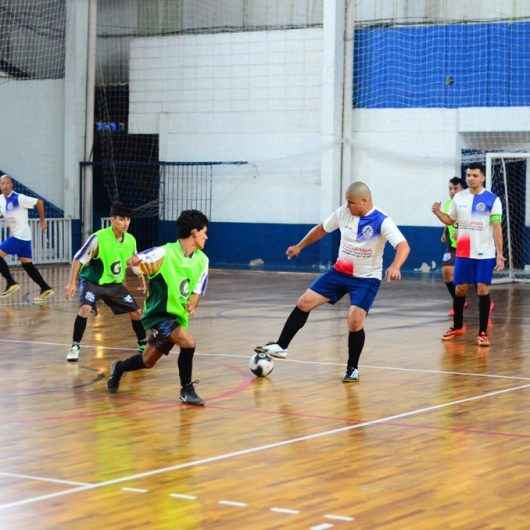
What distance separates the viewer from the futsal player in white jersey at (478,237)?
14.4m

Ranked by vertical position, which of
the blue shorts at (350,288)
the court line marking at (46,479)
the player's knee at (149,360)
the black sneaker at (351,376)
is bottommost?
the black sneaker at (351,376)

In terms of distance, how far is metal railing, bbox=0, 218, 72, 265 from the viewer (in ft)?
93.9

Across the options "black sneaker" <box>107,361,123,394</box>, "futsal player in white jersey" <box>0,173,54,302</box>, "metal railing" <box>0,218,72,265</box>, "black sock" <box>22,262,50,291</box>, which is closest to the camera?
"black sneaker" <box>107,361,123,394</box>

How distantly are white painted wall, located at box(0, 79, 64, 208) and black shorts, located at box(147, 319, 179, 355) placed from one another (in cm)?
2117

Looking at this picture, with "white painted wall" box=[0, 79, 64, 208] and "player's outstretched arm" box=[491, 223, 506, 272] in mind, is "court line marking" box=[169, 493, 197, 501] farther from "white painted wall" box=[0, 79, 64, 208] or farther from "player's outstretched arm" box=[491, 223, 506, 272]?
"white painted wall" box=[0, 79, 64, 208]

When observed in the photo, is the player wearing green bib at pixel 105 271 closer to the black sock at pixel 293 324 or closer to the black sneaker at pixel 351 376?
the black sock at pixel 293 324

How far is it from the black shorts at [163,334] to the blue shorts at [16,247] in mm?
10220

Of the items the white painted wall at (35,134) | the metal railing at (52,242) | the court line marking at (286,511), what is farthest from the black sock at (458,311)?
the white painted wall at (35,134)

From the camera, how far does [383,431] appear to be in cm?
909

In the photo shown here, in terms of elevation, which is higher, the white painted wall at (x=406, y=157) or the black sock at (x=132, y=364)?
the white painted wall at (x=406, y=157)

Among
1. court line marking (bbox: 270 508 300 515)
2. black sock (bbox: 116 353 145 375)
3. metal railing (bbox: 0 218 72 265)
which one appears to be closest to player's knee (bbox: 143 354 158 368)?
black sock (bbox: 116 353 145 375)

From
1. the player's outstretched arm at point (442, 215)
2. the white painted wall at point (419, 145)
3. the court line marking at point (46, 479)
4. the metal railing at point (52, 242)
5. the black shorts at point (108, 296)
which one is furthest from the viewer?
the metal railing at point (52, 242)

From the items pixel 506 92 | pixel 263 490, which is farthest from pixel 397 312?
pixel 263 490

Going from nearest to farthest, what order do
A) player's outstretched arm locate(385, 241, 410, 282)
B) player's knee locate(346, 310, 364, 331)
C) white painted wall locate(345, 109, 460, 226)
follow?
player's outstretched arm locate(385, 241, 410, 282), player's knee locate(346, 310, 364, 331), white painted wall locate(345, 109, 460, 226)
